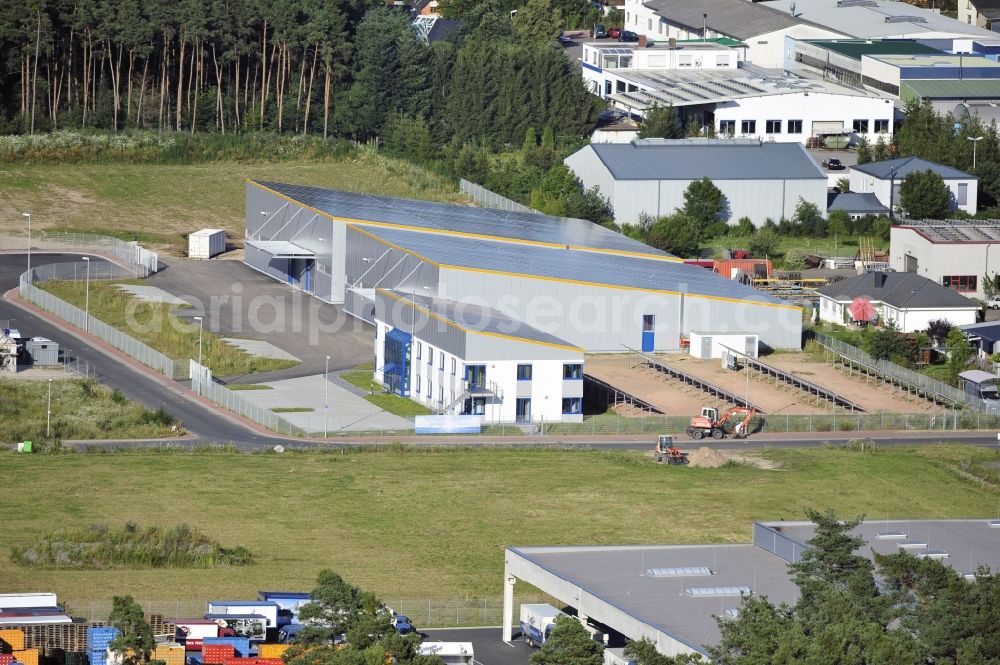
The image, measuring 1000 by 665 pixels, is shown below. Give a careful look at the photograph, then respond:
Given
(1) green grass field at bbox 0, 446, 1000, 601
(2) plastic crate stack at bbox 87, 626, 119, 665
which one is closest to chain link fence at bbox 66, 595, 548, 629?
(1) green grass field at bbox 0, 446, 1000, 601

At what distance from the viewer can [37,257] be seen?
352ft

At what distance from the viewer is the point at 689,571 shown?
50844mm

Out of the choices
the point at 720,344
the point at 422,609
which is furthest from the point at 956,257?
the point at 422,609

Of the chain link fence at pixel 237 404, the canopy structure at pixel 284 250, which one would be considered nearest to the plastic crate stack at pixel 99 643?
the chain link fence at pixel 237 404

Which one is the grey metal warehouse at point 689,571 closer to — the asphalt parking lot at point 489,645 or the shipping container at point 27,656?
the asphalt parking lot at point 489,645

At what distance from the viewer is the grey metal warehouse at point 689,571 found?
4719cm

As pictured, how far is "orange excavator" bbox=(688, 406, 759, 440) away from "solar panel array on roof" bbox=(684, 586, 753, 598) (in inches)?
1094

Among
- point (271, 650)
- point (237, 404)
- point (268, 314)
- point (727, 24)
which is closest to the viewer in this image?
point (271, 650)

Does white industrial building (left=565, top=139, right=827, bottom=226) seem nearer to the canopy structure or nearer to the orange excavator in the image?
the canopy structure

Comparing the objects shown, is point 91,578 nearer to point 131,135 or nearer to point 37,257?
point 37,257

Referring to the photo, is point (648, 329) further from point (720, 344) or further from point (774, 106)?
point (774, 106)

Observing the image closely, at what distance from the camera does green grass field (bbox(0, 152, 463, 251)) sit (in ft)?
385

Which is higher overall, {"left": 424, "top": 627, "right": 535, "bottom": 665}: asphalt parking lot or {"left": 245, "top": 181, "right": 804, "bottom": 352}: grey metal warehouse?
{"left": 245, "top": 181, "right": 804, "bottom": 352}: grey metal warehouse

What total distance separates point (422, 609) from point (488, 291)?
36.4 metres
